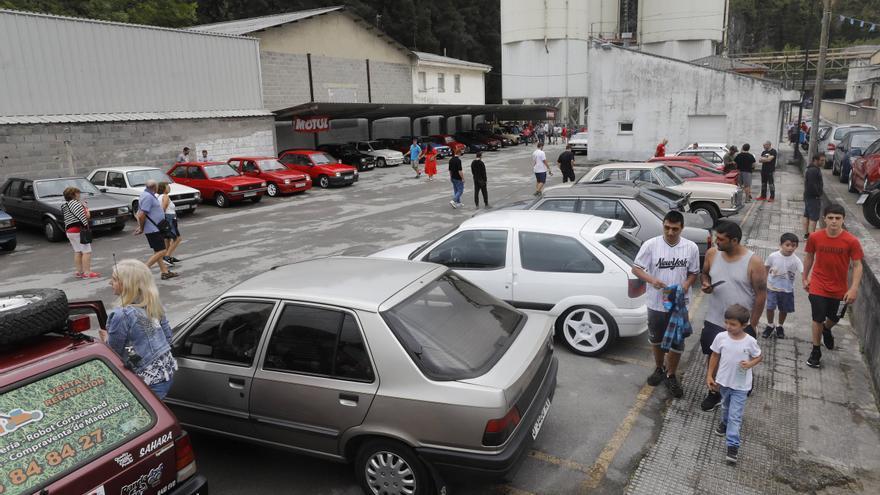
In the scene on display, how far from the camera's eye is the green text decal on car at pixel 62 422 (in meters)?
2.78

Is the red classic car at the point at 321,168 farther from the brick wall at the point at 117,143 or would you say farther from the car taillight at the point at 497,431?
the car taillight at the point at 497,431

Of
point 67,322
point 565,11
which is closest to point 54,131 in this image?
point 67,322

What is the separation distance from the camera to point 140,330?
418cm

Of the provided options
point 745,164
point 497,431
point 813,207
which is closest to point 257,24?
point 745,164

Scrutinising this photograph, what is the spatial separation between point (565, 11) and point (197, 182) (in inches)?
1517

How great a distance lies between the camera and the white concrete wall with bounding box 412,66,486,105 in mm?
39781

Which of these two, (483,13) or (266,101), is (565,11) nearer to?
(483,13)

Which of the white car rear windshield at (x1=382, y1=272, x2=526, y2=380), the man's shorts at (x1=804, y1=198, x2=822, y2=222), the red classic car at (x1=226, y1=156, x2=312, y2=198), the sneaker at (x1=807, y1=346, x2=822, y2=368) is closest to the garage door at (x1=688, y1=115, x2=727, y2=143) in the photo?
the man's shorts at (x1=804, y1=198, x2=822, y2=222)

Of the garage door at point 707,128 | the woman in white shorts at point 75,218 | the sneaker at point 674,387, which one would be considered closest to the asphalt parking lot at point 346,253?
the sneaker at point 674,387

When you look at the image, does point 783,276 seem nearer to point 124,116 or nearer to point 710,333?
point 710,333

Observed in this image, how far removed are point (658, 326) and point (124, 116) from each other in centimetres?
2082

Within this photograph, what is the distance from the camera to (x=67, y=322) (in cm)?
354

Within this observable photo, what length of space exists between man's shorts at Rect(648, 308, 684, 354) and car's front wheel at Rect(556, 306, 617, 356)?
2.59ft

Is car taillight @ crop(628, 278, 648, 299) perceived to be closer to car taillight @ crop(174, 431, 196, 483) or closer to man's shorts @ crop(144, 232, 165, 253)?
car taillight @ crop(174, 431, 196, 483)
